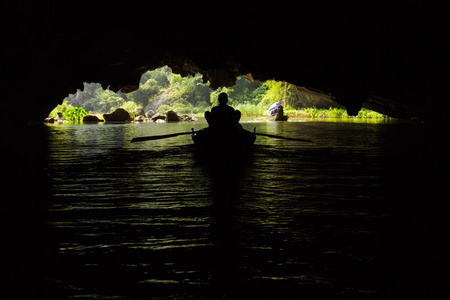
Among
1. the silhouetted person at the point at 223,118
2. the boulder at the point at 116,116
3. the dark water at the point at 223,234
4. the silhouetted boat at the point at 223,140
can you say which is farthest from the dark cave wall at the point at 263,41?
the boulder at the point at 116,116

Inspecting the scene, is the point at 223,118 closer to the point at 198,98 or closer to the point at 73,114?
the point at 73,114

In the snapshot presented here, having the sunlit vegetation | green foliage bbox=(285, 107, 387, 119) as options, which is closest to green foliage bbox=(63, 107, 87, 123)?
the sunlit vegetation

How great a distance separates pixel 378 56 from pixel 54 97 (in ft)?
52.7

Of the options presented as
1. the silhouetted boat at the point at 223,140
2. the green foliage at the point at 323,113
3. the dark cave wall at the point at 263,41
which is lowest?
the silhouetted boat at the point at 223,140

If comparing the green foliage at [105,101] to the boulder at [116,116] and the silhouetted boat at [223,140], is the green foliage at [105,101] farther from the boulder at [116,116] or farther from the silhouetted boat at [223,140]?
the silhouetted boat at [223,140]

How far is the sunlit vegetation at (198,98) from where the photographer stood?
1640 inches

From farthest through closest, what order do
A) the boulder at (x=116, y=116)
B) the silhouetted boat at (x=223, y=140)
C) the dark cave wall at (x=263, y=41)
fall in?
the boulder at (x=116, y=116) < the dark cave wall at (x=263, y=41) < the silhouetted boat at (x=223, y=140)

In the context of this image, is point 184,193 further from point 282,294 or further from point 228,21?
point 228,21

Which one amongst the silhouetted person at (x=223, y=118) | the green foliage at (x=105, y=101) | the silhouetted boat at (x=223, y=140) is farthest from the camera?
the green foliage at (x=105, y=101)

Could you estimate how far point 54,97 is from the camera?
69.6 feet

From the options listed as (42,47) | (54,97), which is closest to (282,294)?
(42,47)

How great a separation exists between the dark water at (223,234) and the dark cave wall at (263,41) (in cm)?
628

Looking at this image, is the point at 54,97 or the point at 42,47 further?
the point at 54,97

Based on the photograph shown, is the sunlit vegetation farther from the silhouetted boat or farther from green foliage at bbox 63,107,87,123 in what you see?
the silhouetted boat
